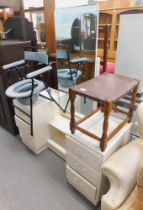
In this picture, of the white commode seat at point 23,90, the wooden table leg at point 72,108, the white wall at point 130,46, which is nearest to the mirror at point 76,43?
the white wall at point 130,46

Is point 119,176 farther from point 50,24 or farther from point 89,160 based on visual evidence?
point 50,24

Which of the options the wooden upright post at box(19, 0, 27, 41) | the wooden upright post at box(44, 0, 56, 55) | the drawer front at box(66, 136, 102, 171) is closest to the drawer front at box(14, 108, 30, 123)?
the drawer front at box(66, 136, 102, 171)

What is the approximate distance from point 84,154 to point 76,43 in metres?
1.02

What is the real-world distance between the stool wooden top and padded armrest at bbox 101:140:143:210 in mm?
402

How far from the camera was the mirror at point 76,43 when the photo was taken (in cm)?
130

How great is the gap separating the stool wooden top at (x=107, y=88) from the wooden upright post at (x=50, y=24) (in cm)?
94

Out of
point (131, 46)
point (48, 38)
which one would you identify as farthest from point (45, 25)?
point (131, 46)

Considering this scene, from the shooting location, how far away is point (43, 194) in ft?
4.55

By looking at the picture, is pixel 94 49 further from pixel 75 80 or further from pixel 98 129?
pixel 98 129

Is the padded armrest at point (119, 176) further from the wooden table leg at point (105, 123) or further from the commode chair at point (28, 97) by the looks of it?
the commode chair at point (28, 97)

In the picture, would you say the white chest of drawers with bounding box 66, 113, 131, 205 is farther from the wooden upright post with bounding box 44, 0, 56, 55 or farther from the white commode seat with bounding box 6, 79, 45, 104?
the wooden upright post with bounding box 44, 0, 56, 55

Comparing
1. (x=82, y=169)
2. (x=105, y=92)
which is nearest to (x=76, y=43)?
(x=105, y=92)

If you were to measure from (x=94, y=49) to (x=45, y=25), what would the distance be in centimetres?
73

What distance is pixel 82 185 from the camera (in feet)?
4.08
